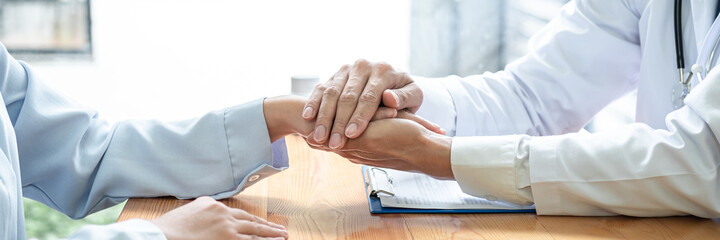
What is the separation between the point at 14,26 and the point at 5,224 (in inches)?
64.1

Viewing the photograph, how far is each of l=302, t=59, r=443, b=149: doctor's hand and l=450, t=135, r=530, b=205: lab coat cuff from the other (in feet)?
0.36

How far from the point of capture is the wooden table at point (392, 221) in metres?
0.94

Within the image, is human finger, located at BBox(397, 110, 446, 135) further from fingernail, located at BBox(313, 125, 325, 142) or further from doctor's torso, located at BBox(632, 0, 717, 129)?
doctor's torso, located at BBox(632, 0, 717, 129)

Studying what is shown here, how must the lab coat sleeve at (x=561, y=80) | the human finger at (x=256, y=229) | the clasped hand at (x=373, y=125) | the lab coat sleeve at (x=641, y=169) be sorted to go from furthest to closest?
the lab coat sleeve at (x=561, y=80)
the clasped hand at (x=373, y=125)
the lab coat sleeve at (x=641, y=169)
the human finger at (x=256, y=229)

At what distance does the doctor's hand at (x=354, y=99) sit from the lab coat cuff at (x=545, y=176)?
0.59ft

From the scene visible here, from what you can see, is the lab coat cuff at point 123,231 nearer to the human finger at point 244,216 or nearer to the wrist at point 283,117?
the human finger at point 244,216

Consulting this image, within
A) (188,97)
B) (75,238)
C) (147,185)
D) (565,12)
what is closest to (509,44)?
(565,12)

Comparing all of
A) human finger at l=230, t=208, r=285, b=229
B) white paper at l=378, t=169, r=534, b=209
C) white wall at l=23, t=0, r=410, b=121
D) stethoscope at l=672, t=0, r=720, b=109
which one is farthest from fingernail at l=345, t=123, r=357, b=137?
white wall at l=23, t=0, r=410, b=121

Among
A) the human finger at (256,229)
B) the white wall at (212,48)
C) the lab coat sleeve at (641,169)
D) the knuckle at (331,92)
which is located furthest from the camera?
the white wall at (212,48)

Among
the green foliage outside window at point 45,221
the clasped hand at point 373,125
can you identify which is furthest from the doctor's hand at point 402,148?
the green foliage outside window at point 45,221

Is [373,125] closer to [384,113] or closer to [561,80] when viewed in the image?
[384,113]

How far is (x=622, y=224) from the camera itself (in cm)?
99

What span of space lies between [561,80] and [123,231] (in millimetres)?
990

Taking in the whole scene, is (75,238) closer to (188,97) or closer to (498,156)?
(498,156)
